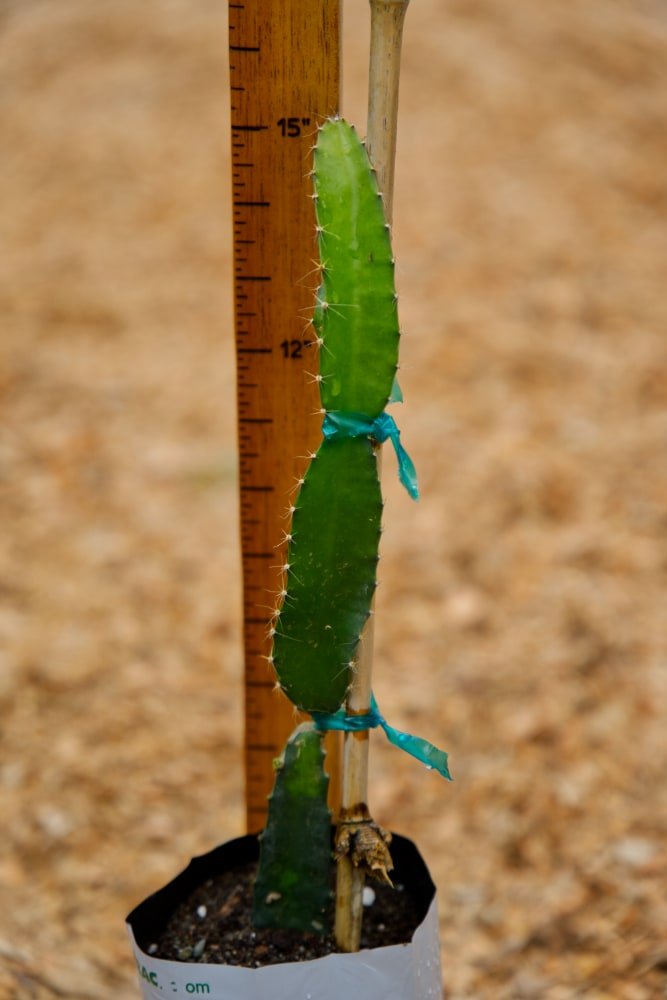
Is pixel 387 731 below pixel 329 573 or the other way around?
below

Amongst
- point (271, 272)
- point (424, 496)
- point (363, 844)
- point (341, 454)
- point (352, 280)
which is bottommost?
point (363, 844)

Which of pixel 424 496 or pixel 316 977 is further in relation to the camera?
pixel 424 496

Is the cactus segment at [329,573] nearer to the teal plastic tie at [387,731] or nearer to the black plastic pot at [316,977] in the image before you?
the teal plastic tie at [387,731]

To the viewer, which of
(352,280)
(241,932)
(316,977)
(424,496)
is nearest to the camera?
(352,280)

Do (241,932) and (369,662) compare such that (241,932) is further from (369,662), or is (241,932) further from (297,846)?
(369,662)

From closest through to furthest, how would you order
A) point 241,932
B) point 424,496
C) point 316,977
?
point 316,977 < point 241,932 < point 424,496

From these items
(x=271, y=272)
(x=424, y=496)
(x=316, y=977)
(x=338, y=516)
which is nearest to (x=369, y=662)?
(x=338, y=516)

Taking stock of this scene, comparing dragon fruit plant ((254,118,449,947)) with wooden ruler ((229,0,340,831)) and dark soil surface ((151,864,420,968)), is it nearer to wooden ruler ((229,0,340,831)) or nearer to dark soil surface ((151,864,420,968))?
dark soil surface ((151,864,420,968))
